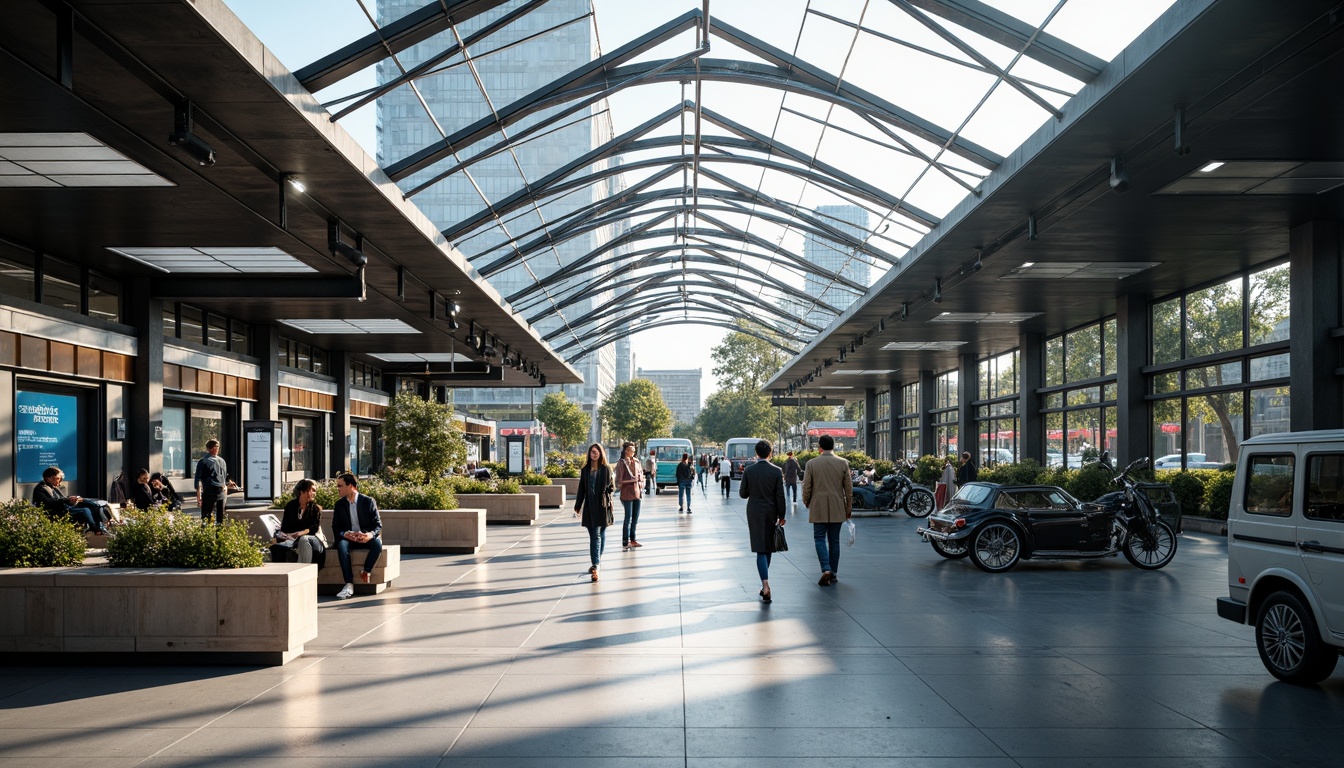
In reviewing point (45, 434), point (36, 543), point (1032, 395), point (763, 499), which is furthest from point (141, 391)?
point (1032, 395)

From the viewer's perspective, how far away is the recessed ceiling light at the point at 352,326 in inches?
1013

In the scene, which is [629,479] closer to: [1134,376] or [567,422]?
[1134,376]

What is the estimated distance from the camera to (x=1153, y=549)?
552 inches

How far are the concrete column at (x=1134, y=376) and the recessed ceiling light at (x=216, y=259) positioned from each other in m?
17.9

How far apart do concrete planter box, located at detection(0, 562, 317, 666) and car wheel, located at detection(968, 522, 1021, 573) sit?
9.42 meters

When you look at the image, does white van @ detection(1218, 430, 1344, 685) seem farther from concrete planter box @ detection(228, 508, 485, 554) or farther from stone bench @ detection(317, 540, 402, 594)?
concrete planter box @ detection(228, 508, 485, 554)

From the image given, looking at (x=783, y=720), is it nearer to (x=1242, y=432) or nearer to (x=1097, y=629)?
(x=1097, y=629)

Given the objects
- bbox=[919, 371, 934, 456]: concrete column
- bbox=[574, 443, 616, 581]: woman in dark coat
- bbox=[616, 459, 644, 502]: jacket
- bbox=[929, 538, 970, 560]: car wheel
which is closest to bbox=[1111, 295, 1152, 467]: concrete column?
bbox=[929, 538, 970, 560]: car wheel

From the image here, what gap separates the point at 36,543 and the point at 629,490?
9.88m

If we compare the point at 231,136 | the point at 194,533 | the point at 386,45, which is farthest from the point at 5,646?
the point at 386,45

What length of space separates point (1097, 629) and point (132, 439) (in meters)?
18.0

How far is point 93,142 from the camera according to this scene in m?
10.8

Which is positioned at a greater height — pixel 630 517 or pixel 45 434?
pixel 45 434

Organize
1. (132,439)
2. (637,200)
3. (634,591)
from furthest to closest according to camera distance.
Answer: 1. (637,200)
2. (132,439)
3. (634,591)
